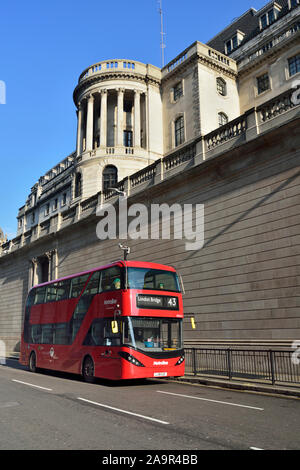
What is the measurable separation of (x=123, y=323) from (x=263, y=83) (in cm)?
2599

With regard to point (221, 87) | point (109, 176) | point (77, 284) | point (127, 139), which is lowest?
point (77, 284)

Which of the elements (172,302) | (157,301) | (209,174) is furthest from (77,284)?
(209,174)

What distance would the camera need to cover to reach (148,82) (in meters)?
35.1

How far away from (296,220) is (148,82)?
2430cm

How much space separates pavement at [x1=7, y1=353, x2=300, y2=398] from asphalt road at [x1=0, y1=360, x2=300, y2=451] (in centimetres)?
48

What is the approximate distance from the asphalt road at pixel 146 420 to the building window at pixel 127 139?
87.8 feet

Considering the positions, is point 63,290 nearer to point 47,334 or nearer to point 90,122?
point 47,334

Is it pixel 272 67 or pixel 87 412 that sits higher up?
pixel 272 67

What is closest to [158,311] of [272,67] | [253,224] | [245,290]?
[245,290]

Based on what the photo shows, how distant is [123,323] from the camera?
1387 centimetres

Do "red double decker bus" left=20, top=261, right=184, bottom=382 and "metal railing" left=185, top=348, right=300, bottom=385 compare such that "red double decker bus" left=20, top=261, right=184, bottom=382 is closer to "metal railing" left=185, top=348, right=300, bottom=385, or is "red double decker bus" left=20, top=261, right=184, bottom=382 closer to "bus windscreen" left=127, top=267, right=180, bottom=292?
"bus windscreen" left=127, top=267, right=180, bottom=292

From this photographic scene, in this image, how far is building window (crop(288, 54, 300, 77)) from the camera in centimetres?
2903
